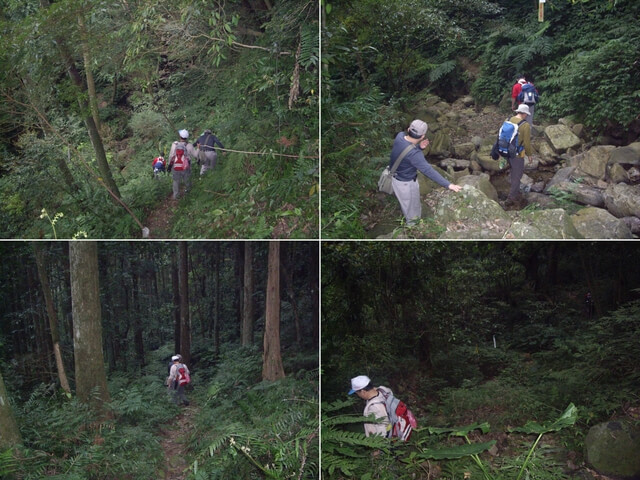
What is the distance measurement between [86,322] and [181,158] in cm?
164

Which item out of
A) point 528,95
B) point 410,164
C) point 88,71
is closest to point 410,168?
point 410,164

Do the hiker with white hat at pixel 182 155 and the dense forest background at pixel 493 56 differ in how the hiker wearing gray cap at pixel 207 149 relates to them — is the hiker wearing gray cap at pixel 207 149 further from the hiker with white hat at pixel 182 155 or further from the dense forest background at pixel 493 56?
the dense forest background at pixel 493 56

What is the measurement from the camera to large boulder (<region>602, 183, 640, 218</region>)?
4227 mm

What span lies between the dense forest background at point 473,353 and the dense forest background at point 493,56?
895mm

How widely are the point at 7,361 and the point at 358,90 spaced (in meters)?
3.85

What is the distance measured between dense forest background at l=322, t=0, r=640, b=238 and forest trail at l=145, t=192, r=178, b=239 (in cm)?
182

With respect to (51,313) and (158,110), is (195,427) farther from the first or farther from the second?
(158,110)

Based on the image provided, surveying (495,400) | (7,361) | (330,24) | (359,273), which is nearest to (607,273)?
(495,400)

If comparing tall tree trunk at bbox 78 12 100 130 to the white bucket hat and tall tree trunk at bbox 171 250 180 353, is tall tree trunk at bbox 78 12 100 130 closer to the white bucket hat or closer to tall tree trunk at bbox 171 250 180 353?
tall tree trunk at bbox 171 250 180 353

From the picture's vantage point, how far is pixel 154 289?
461cm

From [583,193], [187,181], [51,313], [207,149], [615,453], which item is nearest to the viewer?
[583,193]

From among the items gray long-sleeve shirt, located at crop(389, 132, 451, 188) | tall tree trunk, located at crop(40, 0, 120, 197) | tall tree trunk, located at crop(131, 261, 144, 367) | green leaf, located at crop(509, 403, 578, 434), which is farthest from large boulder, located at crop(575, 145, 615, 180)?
tall tree trunk, located at crop(40, 0, 120, 197)

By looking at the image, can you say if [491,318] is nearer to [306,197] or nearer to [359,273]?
[359,273]

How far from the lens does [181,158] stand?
485 cm
